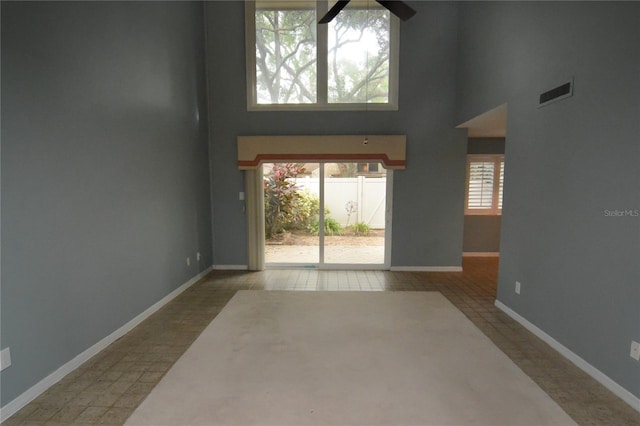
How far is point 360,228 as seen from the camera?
5.31m

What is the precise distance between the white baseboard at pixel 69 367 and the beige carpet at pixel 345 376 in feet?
2.46

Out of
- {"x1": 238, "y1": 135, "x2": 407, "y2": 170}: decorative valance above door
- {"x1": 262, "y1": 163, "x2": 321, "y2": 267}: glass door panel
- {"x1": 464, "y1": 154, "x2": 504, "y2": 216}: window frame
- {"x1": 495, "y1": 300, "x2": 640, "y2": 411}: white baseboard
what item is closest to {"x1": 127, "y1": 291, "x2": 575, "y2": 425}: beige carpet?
{"x1": 495, "y1": 300, "x2": 640, "y2": 411}: white baseboard

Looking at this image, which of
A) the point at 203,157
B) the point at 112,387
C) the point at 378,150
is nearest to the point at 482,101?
the point at 378,150

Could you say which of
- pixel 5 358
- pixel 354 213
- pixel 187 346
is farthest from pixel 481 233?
pixel 5 358

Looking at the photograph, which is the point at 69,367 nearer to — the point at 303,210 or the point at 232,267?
the point at 232,267

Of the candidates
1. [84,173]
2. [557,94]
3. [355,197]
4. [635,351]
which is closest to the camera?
[635,351]

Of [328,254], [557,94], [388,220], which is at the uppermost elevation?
[557,94]

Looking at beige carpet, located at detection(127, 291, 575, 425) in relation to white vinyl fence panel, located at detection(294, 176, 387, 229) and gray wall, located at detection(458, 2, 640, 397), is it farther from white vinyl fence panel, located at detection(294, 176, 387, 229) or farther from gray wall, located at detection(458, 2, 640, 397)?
white vinyl fence panel, located at detection(294, 176, 387, 229)

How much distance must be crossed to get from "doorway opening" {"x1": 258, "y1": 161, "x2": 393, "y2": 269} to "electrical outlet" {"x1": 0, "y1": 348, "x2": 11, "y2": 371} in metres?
3.45

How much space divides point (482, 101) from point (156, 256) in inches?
175

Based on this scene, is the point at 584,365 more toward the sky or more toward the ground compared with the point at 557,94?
more toward the ground

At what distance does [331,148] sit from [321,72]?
4.06 ft

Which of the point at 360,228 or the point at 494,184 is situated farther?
the point at 494,184

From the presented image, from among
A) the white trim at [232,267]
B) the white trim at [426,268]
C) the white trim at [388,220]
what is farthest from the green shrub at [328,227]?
the white trim at [232,267]
